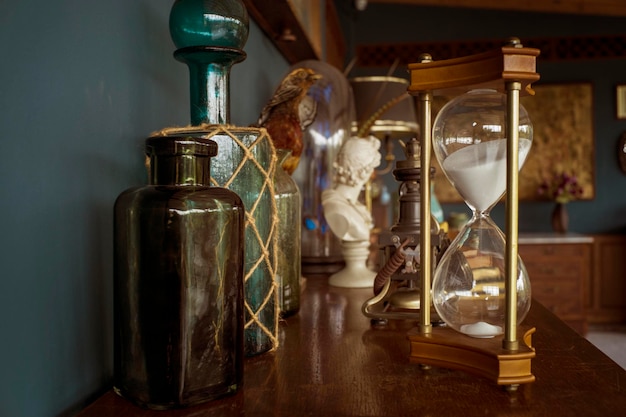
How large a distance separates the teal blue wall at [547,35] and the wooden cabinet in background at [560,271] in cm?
55

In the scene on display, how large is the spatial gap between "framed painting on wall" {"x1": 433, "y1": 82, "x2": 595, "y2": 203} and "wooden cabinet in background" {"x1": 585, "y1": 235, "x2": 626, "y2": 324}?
17.0 inches

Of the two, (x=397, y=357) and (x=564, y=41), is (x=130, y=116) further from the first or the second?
(x=564, y=41)

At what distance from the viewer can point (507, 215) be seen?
63cm

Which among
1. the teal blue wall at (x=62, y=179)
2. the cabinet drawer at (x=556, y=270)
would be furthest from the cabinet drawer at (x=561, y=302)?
the teal blue wall at (x=62, y=179)

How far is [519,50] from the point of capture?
622mm

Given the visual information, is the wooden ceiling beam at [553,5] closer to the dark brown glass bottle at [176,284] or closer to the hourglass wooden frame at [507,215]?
the hourglass wooden frame at [507,215]

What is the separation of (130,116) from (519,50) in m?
0.50

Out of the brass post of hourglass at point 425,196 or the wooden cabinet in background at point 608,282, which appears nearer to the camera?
the brass post of hourglass at point 425,196

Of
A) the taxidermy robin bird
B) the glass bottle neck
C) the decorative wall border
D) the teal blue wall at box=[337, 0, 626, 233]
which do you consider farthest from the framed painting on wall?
the glass bottle neck

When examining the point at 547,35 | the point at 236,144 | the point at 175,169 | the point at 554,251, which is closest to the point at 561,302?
the point at 554,251

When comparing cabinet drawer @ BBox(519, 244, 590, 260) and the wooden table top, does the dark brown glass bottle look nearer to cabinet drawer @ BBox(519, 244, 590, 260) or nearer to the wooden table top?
the wooden table top

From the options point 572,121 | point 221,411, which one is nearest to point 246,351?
point 221,411

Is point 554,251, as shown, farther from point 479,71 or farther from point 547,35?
point 479,71

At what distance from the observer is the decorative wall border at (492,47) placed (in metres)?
4.96
